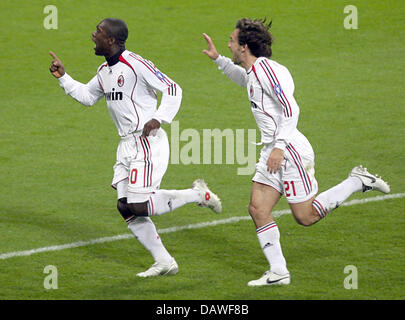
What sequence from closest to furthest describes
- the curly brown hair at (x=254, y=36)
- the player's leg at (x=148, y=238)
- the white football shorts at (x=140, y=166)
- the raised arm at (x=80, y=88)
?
the curly brown hair at (x=254, y=36) < the white football shorts at (x=140, y=166) < the player's leg at (x=148, y=238) < the raised arm at (x=80, y=88)

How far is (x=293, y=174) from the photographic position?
7.30m

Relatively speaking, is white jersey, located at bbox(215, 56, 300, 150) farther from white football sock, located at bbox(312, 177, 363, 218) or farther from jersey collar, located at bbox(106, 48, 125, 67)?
jersey collar, located at bbox(106, 48, 125, 67)

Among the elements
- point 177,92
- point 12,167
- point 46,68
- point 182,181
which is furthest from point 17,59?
point 177,92

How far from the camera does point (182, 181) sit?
10461 millimetres

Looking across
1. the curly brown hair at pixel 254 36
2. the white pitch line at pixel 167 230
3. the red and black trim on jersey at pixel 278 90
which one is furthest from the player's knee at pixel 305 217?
the white pitch line at pixel 167 230

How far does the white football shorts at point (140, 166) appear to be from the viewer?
7.48 m

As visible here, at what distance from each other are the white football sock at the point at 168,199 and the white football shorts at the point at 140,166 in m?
0.07

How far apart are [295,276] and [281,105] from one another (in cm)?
152

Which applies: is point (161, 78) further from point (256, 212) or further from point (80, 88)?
point (256, 212)

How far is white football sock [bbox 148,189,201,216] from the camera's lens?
7.55 meters

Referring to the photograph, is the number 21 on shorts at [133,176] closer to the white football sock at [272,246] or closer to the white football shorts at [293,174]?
the white football shorts at [293,174]

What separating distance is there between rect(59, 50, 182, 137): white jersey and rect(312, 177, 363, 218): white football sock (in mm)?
1477

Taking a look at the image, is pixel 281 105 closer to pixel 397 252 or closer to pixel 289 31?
pixel 397 252

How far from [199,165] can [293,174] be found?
3870mm
